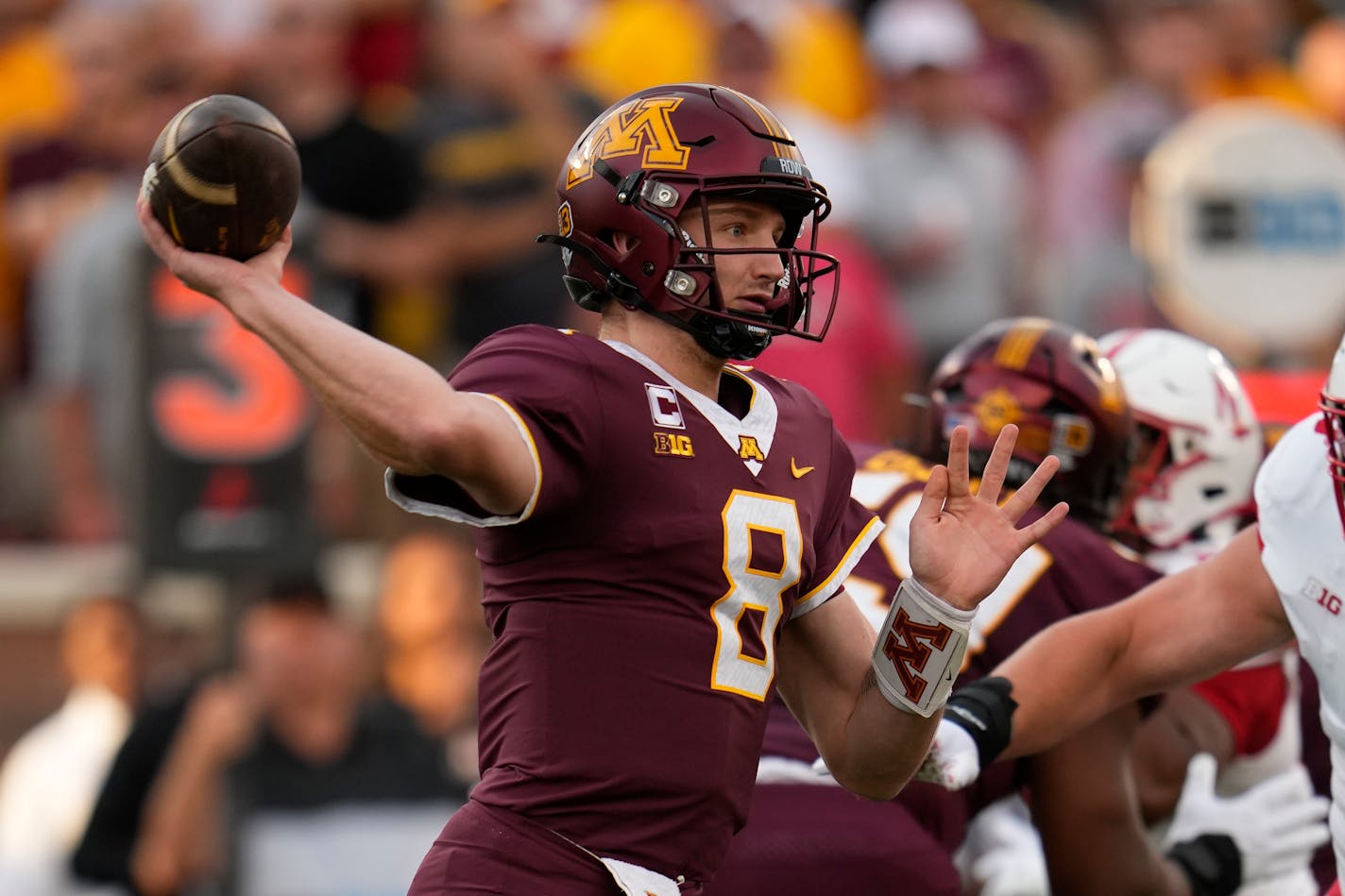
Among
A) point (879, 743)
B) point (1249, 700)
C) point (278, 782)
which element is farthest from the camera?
point (278, 782)

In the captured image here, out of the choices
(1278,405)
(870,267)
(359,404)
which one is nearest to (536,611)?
(359,404)

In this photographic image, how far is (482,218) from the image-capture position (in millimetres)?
9664

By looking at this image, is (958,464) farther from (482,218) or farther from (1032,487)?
(482,218)

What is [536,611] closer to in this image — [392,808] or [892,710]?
[892,710]

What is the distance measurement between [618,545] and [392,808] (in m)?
5.22

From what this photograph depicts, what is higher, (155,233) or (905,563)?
(155,233)

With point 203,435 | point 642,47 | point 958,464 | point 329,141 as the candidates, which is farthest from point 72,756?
point 958,464

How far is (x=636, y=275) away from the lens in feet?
12.7

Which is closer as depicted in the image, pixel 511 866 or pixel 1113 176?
pixel 511 866

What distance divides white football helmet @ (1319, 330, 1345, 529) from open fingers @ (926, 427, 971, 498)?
2.20 ft

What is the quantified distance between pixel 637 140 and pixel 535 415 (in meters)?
0.65

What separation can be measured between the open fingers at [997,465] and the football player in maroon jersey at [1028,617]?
0.71 m

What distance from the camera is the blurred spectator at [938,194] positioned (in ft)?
34.2

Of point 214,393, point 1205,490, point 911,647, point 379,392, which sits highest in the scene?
point 379,392
